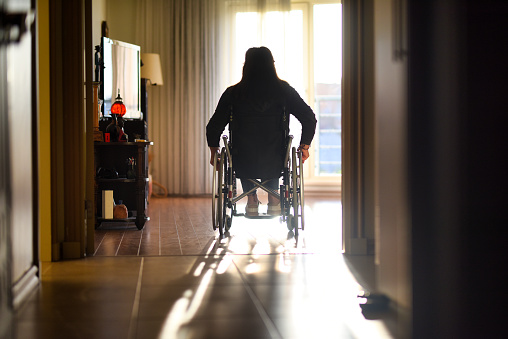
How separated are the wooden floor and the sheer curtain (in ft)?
5.65

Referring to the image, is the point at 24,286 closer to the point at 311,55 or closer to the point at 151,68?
the point at 151,68

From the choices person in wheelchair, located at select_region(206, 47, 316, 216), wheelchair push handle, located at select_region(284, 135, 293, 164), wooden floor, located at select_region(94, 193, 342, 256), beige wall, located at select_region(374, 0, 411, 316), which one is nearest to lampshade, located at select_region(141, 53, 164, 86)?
wooden floor, located at select_region(94, 193, 342, 256)

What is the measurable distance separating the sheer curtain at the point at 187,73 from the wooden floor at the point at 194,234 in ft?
5.65

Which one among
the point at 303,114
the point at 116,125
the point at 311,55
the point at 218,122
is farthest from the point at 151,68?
the point at 303,114

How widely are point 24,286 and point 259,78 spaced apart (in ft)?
6.65

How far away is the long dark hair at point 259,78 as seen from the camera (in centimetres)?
356

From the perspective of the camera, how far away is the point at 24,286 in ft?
7.07

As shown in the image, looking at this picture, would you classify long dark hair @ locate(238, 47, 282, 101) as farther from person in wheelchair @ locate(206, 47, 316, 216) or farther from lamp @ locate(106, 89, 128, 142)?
lamp @ locate(106, 89, 128, 142)

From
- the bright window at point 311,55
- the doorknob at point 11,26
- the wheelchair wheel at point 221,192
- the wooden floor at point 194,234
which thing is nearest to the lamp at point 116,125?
the wooden floor at point 194,234

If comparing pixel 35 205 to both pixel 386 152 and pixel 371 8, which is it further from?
pixel 371 8

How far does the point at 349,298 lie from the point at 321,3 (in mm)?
5874

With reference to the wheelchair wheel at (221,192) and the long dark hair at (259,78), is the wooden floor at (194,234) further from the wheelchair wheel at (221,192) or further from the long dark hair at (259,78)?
the long dark hair at (259,78)

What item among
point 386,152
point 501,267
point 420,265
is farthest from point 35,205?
point 501,267

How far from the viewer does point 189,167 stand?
7246 mm
